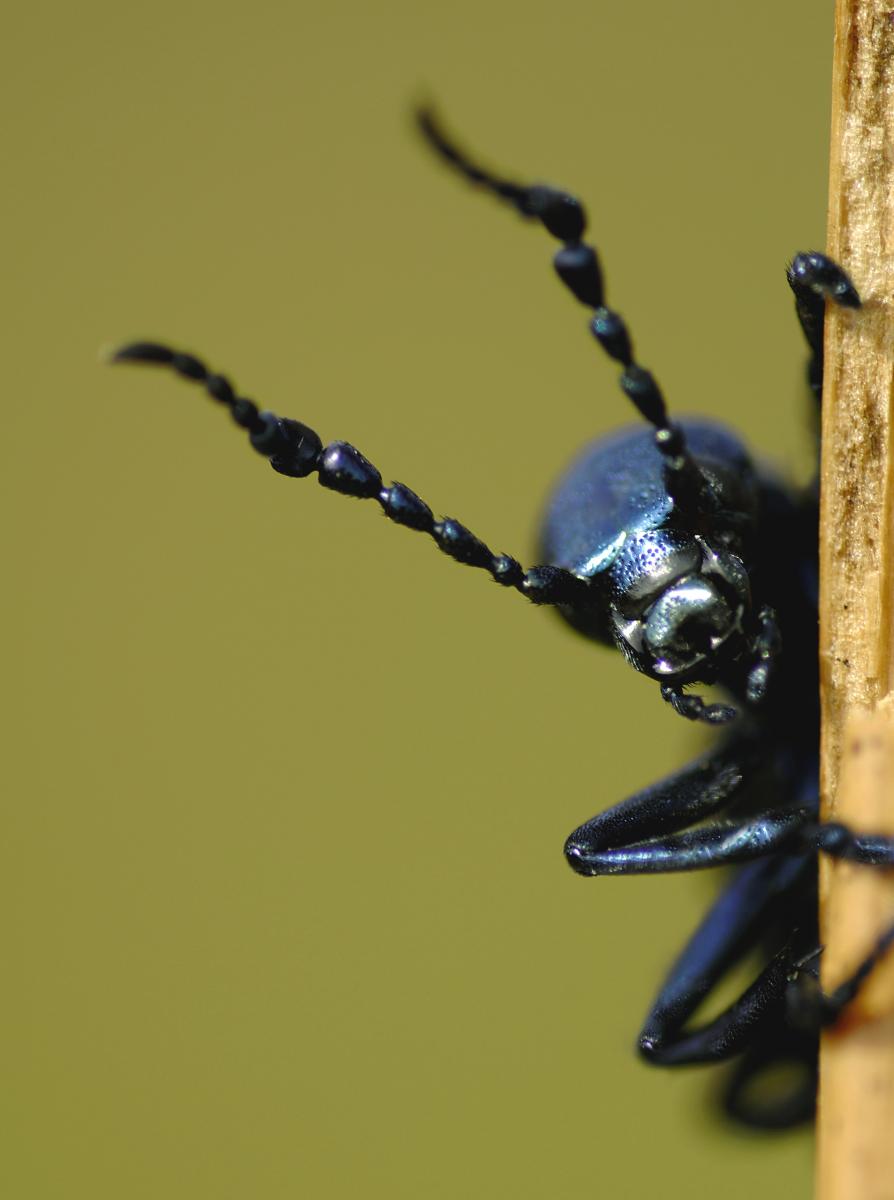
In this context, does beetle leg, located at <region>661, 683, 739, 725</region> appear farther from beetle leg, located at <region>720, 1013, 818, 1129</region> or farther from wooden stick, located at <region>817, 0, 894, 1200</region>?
beetle leg, located at <region>720, 1013, 818, 1129</region>

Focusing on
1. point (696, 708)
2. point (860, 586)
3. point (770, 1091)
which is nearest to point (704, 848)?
point (696, 708)

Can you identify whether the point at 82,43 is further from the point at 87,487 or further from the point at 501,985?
the point at 501,985

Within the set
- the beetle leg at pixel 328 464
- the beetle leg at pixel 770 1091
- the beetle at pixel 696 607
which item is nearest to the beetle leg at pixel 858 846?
the beetle at pixel 696 607

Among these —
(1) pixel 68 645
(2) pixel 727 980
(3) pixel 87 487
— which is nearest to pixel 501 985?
(1) pixel 68 645

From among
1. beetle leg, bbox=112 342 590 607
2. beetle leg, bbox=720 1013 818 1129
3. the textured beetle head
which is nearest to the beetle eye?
the textured beetle head

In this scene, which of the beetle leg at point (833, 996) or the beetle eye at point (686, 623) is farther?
the beetle eye at point (686, 623)

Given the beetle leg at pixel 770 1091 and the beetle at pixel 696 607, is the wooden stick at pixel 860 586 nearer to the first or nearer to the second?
the beetle at pixel 696 607
